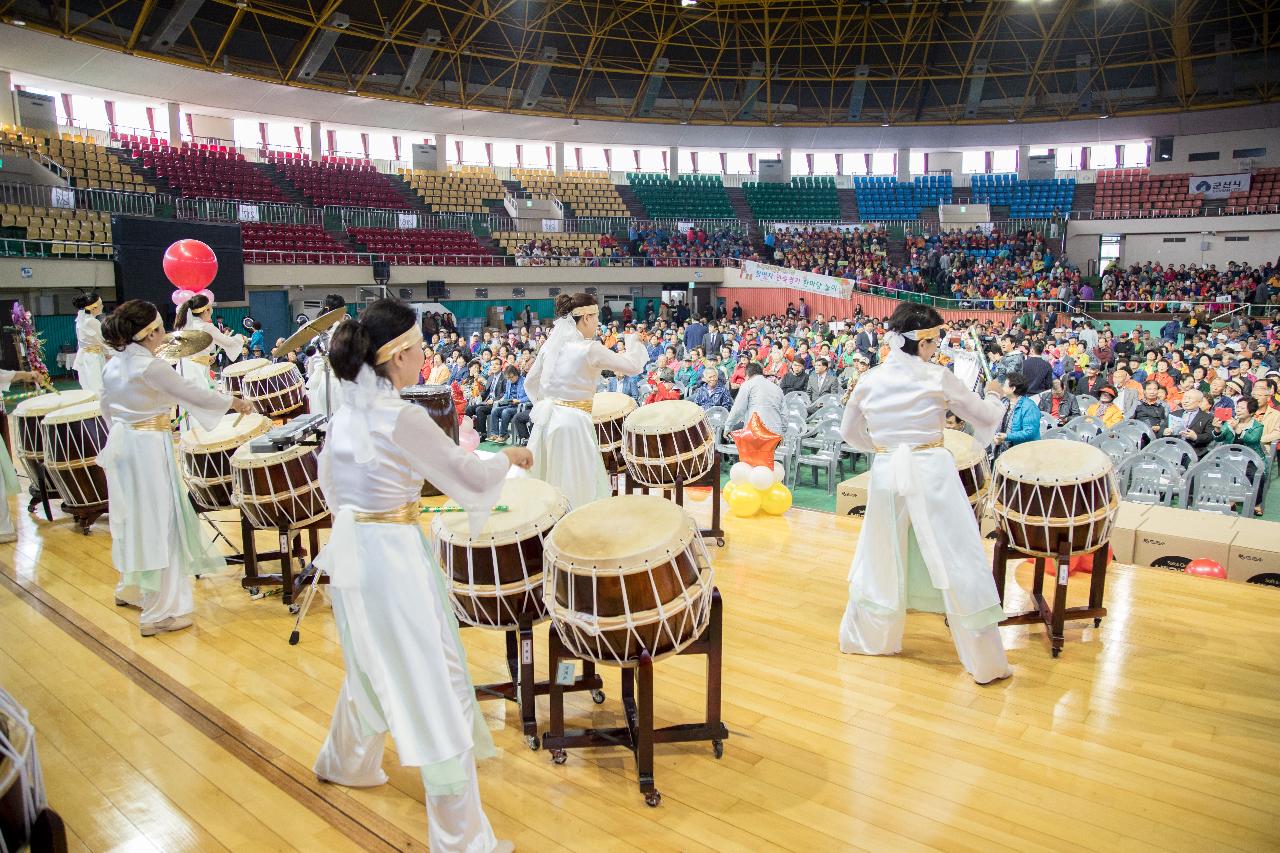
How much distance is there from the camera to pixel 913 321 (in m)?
4.09

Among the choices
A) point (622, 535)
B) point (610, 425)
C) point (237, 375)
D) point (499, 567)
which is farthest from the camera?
point (237, 375)

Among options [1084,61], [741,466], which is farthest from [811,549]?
[1084,61]

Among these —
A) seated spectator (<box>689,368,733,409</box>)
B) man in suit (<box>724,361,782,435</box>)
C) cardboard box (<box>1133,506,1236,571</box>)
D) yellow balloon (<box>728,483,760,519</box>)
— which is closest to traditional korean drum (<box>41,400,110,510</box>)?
yellow balloon (<box>728,483,760,519</box>)

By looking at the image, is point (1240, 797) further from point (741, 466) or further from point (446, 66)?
point (446, 66)

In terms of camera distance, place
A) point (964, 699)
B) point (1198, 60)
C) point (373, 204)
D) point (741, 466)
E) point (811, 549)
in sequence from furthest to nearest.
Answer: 1. point (1198, 60)
2. point (373, 204)
3. point (741, 466)
4. point (811, 549)
5. point (964, 699)

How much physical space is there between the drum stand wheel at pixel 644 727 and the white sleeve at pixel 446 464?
841mm

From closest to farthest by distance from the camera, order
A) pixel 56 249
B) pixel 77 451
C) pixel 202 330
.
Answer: pixel 77 451 < pixel 202 330 < pixel 56 249

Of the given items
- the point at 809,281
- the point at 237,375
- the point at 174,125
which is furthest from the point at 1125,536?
the point at 174,125

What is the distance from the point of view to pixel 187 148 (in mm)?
23328

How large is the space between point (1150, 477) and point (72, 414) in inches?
318

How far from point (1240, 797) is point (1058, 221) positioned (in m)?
29.3

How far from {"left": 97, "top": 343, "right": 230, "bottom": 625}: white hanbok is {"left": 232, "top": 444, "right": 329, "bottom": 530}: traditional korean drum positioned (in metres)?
0.29

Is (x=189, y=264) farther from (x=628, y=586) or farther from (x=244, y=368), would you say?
(x=628, y=586)

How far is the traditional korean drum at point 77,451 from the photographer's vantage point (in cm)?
599
